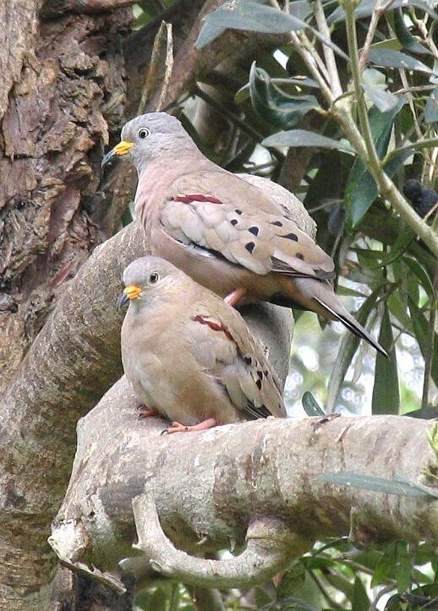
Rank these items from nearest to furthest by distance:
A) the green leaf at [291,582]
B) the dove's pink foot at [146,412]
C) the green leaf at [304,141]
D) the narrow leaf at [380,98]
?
1. the narrow leaf at [380,98]
2. the green leaf at [304,141]
3. the dove's pink foot at [146,412]
4. the green leaf at [291,582]

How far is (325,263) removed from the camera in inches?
116

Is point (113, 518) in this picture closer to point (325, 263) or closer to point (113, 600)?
point (325, 263)

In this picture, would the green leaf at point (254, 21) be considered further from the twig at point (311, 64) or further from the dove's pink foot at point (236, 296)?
the dove's pink foot at point (236, 296)

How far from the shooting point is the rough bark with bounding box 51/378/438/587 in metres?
1.75

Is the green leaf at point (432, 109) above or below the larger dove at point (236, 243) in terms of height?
above

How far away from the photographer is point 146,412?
8.54 ft

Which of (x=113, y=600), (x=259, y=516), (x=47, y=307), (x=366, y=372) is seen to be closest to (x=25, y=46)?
(x=47, y=307)

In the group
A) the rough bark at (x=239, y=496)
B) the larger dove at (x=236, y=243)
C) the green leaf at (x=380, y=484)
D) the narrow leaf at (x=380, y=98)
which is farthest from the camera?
the larger dove at (x=236, y=243)

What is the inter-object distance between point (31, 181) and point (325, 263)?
0.97 meters

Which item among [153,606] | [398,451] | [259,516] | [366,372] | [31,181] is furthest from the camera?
[366,372]

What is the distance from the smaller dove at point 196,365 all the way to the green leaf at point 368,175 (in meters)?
0.36

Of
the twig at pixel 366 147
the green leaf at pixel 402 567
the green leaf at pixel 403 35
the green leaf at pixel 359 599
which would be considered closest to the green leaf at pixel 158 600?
the green leaf at pixel 359 599

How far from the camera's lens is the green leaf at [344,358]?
351 centimetres

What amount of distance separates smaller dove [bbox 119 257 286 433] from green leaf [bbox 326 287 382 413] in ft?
2.54
